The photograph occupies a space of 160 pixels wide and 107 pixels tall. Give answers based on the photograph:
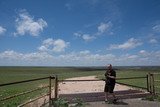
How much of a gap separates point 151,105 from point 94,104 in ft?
7.94

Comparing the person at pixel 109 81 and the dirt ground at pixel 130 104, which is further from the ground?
the person at pixel 109 81

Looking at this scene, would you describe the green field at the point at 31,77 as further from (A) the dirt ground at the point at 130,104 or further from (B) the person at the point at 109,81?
(B) the person at the point at 109,81

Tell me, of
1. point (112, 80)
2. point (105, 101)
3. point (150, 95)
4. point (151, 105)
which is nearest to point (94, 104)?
point (105, 101)

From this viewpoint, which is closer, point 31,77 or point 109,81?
point 109,81

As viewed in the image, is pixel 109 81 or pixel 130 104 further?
pixel 109 81

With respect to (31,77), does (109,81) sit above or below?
above

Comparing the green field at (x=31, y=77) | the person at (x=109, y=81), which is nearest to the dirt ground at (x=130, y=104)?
the person at (x=109, y=81)

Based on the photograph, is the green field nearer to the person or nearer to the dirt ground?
the dirt ground

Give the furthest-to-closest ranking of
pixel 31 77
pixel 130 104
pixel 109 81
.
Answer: pixel 31 77 < pixel 109 81 < pixel 130 104

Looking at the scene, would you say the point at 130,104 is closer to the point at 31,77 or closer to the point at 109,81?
the point at 109,81

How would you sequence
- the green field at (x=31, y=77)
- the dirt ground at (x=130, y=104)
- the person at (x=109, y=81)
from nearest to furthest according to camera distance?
the dirt ground at (x=130, y=104), the person at (x=109, y=81), the green field at (x=31, y=77)

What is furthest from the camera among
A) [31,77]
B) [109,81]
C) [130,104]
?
[31,77]

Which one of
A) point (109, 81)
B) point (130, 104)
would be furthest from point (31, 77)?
point (130, 104)

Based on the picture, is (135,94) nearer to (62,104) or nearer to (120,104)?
(120,104)
